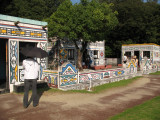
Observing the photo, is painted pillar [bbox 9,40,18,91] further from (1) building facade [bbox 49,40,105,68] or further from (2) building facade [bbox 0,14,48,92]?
(1) building facade [bbox 49,40,105,68]

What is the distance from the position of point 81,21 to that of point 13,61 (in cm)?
735

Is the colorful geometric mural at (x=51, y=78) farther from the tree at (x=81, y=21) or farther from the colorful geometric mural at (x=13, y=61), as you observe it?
the tree at (x=81, y=21)

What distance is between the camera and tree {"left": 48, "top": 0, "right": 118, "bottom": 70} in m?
14.5

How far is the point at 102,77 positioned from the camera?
38.0ft

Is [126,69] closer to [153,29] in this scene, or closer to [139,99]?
[139,99]

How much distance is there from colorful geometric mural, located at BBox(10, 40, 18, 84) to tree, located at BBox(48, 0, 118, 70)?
20.2ft

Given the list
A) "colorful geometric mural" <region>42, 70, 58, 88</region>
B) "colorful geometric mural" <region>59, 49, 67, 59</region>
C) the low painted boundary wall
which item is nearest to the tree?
"colorful geometric mural" <region>59, 49, 67, 59</region>

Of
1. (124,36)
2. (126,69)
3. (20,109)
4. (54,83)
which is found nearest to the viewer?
(20,109)

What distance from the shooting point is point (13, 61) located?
29.6 feet

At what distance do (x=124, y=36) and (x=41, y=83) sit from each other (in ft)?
93.3

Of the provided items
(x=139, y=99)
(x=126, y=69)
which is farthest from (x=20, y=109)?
(x=126, y=69)

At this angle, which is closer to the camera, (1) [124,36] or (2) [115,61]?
(2) [115,61]

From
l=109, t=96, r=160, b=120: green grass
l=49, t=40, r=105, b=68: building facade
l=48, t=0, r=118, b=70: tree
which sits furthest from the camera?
l=49, t=40, r=105, b=68: building facade

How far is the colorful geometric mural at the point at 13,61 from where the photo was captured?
896 cm
